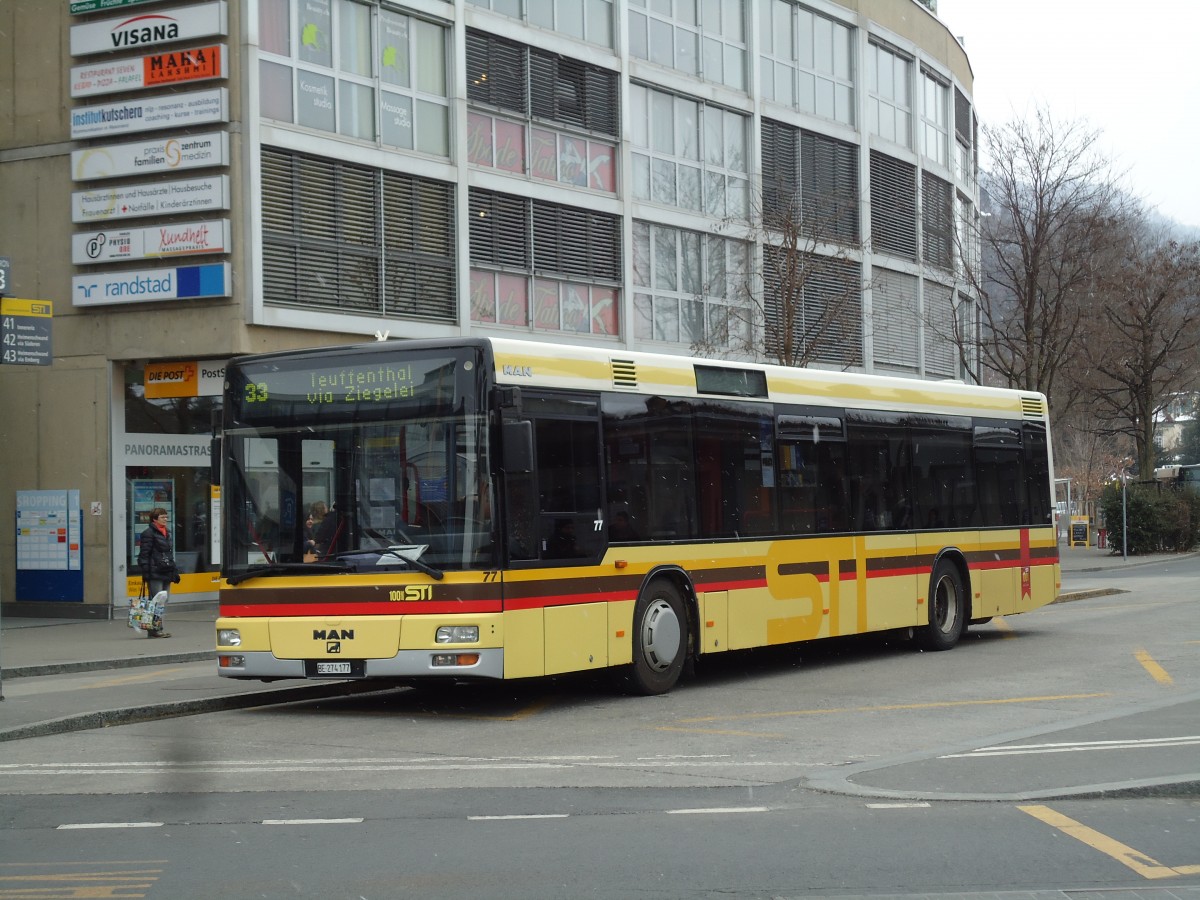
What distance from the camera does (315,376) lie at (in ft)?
41.6

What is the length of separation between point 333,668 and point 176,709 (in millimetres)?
1698

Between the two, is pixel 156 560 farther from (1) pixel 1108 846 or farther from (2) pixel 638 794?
(1) pixel 1108 846

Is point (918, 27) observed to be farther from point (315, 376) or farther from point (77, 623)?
point (315, 376)

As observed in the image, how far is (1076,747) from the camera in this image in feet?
32.9

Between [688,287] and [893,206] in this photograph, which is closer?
[688,287]

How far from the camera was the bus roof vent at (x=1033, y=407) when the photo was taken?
67.3 ft

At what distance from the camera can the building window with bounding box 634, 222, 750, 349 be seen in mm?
33719

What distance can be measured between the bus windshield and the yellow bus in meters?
0.02

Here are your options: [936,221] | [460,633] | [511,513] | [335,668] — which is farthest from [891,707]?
[936,221]

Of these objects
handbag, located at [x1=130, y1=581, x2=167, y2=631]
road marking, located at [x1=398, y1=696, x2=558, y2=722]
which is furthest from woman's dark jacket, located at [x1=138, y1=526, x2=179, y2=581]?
road marking, located at [x1=398, y1=696, x2=558, y2=722]

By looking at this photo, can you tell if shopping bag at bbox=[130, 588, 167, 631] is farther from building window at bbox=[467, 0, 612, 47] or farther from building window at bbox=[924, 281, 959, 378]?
building window at bbox=[924, 281, 959, 378]

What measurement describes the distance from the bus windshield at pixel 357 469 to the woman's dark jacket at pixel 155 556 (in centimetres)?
993

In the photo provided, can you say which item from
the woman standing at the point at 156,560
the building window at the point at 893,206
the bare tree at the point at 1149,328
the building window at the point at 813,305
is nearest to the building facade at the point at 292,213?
the building window at the point at 813,305

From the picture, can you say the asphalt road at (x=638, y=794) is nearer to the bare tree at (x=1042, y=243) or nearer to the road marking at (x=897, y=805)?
the road marking at (x=897, y=805)
